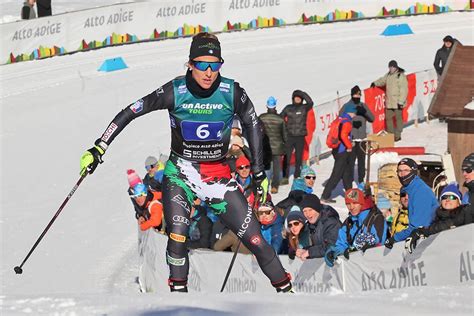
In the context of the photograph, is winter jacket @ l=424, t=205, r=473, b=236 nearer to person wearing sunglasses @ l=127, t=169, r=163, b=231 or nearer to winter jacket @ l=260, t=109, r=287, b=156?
person wearing sunglasses @ l=127, t=169, r=163, b=231

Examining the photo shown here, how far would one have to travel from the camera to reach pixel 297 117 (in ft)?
53.0

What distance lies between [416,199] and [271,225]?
1547mm

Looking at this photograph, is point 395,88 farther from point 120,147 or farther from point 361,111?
point 120,147

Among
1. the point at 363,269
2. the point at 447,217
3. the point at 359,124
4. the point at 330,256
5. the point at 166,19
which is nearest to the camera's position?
the point at 447,217

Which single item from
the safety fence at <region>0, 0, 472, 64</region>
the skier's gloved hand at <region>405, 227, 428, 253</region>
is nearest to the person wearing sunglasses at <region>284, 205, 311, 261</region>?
the skier's gloved hand at <region>405, 227, 428, 253</region>

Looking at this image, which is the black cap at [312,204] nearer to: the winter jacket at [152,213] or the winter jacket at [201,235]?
the winter jacket at [201,235]

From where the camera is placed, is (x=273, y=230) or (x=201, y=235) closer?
(x=273, y=230)

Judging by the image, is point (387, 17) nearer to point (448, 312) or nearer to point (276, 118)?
point (276, 118)

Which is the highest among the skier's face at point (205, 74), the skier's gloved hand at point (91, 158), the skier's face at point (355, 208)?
the skier's face at point (205, 74)

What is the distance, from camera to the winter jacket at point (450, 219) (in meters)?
8.70

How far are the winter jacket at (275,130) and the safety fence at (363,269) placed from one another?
4.74m

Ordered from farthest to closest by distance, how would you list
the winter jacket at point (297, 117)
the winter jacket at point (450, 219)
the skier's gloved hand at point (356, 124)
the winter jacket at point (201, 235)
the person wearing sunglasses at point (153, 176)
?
the winter jacket at point (297, 117) < the skier's gloved hand at point (356, 124) < the person wearing sunglasses at point (153, 176) < the winter jacket at point (201, 235) < the winter jacket at point (450, 219)

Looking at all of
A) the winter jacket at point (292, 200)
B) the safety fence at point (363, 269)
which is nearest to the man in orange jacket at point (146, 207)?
the safety fence at point (363, 269)

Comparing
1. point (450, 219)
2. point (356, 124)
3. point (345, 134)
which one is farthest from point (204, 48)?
point (356, 124)
